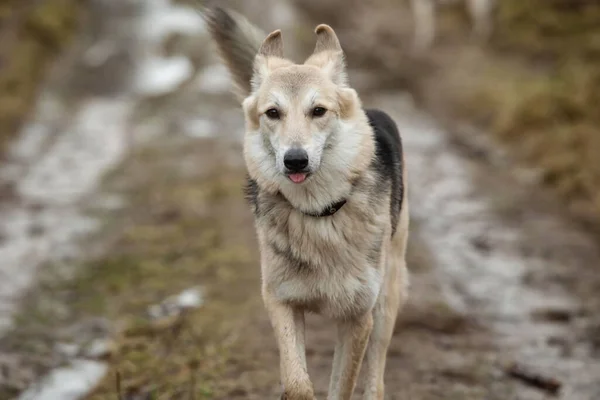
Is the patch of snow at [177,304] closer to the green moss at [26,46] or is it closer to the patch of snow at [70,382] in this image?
the patch of snow at [70,382]

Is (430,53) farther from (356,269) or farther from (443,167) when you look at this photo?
(356,269)

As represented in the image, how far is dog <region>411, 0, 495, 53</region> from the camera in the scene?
14.1 m

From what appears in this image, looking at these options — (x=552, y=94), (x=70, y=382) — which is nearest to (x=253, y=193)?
(x=70, y=382)

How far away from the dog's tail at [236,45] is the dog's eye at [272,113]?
0.99 metres

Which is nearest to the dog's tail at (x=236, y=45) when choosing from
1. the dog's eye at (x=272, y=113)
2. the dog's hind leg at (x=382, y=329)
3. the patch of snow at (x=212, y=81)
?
the dog's eye at (x=272, y=113)

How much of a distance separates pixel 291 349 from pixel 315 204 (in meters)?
0.73

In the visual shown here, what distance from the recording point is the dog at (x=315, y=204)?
3768 millimetres

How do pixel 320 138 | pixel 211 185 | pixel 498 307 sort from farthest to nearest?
pixel 211 185
pixel 498 307
pixel 320 138

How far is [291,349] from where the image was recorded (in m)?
3.79

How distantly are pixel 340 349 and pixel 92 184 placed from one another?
6447mm

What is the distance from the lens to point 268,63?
162 inches

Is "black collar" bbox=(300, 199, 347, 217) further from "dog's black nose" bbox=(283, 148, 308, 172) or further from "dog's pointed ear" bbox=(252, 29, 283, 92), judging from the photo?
"dog's pointed ear" bbox=(252, 29, 283, 92)

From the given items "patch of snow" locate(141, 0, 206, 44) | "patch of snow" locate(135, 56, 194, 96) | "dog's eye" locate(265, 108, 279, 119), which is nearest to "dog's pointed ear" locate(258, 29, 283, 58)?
"dog's eye" locate(265, 108, 279, 119)

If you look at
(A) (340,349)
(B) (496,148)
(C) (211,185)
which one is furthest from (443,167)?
(A) (340,349)
